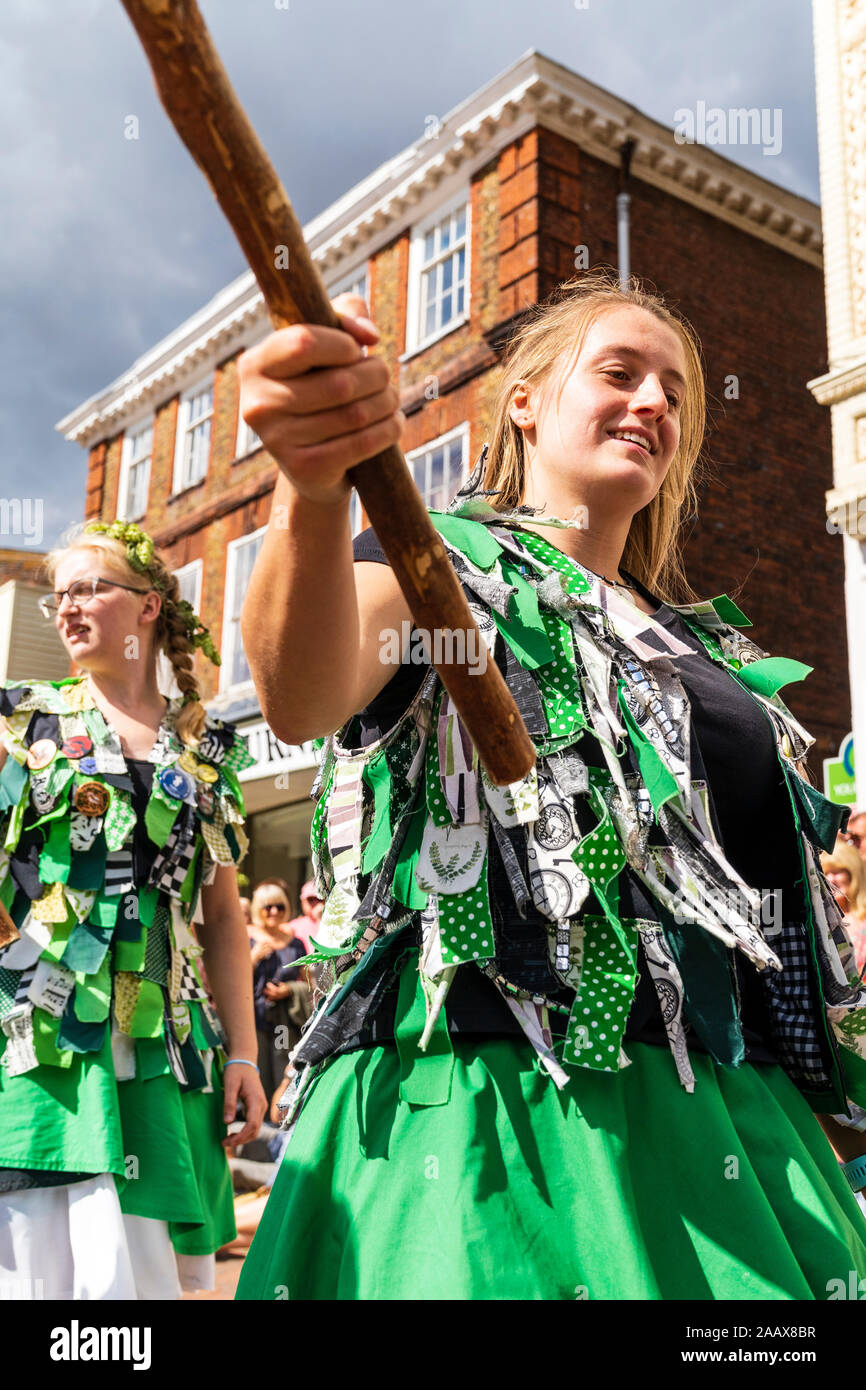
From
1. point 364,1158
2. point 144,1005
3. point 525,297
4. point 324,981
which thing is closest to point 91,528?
point 144,1005

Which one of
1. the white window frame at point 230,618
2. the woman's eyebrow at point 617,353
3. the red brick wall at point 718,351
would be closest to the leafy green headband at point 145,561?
the woman's eyebrow at point 617,353

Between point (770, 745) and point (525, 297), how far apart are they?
12.3 meters

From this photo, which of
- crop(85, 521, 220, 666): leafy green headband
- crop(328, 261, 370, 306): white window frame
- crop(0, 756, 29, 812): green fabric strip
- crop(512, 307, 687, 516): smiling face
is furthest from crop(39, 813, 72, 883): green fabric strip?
crop(328, 261, 370, 306): white window frame

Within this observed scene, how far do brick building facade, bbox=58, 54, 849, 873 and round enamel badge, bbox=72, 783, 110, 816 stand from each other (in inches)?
406

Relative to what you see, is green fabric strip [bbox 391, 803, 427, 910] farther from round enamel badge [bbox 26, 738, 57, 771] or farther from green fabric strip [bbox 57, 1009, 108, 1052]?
round enamel badge [bbox 26, 738, 57, 771]

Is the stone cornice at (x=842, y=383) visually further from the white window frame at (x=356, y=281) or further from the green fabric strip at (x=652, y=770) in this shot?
the white window frame at (x=356, y=281)

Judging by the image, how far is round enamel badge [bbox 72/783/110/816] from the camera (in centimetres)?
302

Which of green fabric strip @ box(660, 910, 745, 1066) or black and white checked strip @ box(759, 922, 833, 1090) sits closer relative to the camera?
green fabric strip @ box(660, 910, 745, 1066)

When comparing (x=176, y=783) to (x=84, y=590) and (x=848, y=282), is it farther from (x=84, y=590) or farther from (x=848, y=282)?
(x=848, y=282)

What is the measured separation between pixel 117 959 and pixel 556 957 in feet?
5.95

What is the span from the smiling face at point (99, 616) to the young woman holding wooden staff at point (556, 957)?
6.13 ft

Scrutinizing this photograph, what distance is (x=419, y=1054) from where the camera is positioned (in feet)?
4.36
